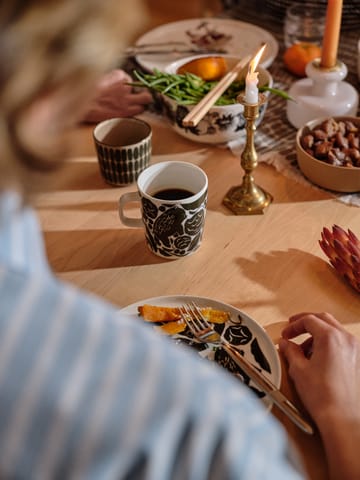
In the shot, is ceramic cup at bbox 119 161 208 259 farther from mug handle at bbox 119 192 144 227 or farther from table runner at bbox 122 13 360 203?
table runner at bbox 122 13 360 203

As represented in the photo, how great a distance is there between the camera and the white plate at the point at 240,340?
2.51ft

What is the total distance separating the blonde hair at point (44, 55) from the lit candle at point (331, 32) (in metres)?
0.81

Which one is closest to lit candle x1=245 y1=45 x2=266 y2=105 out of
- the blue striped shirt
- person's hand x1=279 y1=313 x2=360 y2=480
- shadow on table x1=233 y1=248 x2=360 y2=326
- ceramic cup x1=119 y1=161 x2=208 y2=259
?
ceramic cup x1=119 y1=161 x2=208 y2=259

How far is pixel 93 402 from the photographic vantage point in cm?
38

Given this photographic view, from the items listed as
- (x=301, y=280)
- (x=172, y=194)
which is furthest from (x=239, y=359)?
(x=172, y=194)

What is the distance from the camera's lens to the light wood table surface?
90 centimetres

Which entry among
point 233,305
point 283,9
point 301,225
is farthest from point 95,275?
point 283,9

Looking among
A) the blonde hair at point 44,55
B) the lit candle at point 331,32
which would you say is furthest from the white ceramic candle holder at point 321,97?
the blonde hair at point 44,55

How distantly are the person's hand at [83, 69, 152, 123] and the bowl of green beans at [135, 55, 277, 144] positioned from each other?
6cm

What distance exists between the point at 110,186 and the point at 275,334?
44 cm

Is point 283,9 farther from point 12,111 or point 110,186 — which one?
point 12,111

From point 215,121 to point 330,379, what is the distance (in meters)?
0.58

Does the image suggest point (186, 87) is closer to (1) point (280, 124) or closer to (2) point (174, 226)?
(1) point (280, 124)

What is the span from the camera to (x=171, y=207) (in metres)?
0.90
